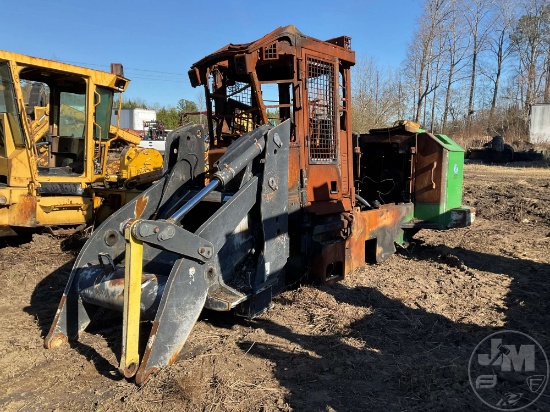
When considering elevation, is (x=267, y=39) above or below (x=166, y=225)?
above

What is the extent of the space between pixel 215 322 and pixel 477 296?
290 cm

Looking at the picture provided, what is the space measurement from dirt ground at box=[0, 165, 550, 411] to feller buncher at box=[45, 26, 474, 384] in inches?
9.2

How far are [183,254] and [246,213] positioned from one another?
0.86 metres

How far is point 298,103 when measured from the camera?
4.97 meters

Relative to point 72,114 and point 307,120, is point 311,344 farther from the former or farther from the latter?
point 72,114

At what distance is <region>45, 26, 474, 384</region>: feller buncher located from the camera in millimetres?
3416

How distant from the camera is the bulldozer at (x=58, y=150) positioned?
641 centimetres

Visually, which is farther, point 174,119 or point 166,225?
point 174,119

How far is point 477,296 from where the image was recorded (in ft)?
16.9

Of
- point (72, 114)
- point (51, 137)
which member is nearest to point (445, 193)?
point (72, 114)

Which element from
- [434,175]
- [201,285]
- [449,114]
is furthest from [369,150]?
[449,114]

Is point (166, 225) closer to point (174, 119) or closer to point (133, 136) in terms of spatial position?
point (133, 136)

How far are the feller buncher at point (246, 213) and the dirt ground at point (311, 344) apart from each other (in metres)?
0.23

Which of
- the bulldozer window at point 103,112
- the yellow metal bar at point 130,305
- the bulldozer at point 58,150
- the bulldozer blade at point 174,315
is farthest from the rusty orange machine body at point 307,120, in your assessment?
the bulldozer window at point 103,112
